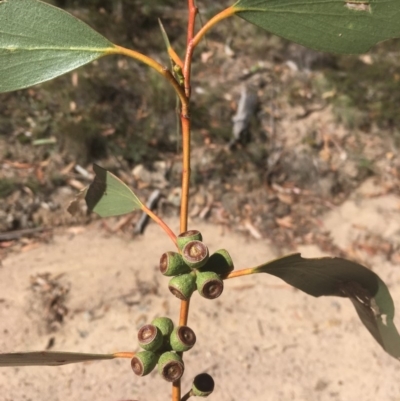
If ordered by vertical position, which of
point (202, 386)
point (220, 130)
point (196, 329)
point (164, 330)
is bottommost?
point (196, 329)

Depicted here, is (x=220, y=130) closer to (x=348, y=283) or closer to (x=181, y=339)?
(x=348, y=283)

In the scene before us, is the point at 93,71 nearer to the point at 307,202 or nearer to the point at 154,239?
the point at 154,239

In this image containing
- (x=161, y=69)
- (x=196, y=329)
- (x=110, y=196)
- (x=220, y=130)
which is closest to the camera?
(x=161, y=69)

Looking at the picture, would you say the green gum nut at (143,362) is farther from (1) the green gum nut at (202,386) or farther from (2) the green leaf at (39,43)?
(2) the green leaf at (39,43)

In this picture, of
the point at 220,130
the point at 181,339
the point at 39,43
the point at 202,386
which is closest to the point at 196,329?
the point at 220,130

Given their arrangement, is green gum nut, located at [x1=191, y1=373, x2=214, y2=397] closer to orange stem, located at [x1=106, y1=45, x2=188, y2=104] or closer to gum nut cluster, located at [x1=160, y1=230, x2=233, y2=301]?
gum nut cluster, located at [x1=160, y1=230, x2=233, y2=301]

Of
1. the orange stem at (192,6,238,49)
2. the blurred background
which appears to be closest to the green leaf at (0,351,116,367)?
the orange stem at (192,6,238,49)

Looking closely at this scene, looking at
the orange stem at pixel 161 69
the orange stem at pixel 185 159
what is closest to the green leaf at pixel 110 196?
the orange stem at pixel 185 159
